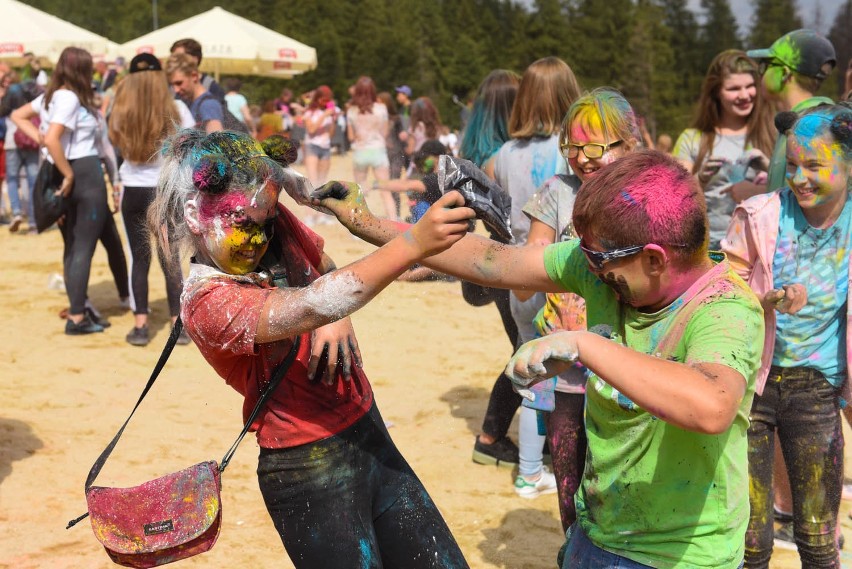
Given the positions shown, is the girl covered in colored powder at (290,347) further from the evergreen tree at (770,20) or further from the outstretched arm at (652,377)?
the evergreen tree at (770,20)

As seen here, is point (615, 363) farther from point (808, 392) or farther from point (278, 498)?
point (808, 392)

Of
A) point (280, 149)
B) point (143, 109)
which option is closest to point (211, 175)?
point (280, 149)

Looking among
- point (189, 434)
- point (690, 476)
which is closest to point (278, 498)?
point (690, 476)

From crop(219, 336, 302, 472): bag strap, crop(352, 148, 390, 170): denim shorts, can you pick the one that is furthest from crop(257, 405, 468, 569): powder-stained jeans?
crop(352, 148, 390, 170): denim shorts

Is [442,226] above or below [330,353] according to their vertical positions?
above

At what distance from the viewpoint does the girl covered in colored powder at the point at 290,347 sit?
231cm

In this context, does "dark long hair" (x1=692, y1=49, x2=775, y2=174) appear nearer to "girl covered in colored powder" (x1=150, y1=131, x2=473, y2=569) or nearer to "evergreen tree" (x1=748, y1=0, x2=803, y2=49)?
"girl covered in colored powder" (x1=150, y1=131, x2=473, y2=569)

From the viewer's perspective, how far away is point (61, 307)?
874cm

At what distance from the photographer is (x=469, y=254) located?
2.53 metres

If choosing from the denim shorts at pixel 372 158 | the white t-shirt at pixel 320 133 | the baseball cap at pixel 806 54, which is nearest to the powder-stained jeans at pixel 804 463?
the baseball cap at pixel 806 54

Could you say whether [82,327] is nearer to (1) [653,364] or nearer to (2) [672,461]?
(2) [672,461]

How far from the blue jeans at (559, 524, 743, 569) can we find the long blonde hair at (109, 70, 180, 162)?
497 centimetres

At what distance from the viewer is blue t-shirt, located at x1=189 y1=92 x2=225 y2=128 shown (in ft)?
24.1

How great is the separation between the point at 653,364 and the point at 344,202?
1.04 m
